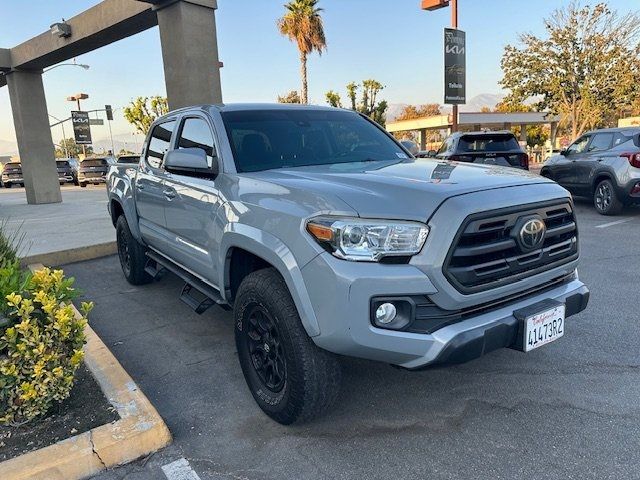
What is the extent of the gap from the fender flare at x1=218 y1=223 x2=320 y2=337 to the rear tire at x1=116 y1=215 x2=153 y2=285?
279 cm

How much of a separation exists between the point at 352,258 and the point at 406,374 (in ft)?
4.80

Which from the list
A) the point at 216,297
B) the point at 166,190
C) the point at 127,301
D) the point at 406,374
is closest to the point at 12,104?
the point at 127,301

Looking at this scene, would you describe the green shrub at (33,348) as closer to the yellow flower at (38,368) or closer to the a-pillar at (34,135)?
the yellow flower at (38,368)

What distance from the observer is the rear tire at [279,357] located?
2482mm

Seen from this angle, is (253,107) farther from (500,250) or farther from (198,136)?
(500,250)

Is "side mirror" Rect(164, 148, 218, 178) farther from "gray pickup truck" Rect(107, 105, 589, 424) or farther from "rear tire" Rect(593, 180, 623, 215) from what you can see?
"rear tire" Rect(593, 180, 623, 215)

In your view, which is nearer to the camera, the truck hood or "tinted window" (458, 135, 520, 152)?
the truck hood

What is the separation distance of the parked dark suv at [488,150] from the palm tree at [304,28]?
2005 cm

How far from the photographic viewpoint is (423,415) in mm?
2891

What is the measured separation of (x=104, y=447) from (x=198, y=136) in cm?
232

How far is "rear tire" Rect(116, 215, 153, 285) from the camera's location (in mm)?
5496

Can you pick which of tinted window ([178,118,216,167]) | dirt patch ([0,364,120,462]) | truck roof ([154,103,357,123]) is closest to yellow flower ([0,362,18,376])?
dirt patch ([0,364,120,462])

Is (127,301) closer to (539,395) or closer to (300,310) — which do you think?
(300,310)

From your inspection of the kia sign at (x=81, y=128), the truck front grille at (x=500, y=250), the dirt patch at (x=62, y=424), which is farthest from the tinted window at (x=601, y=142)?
the kia sign at (x=81, y=128)
